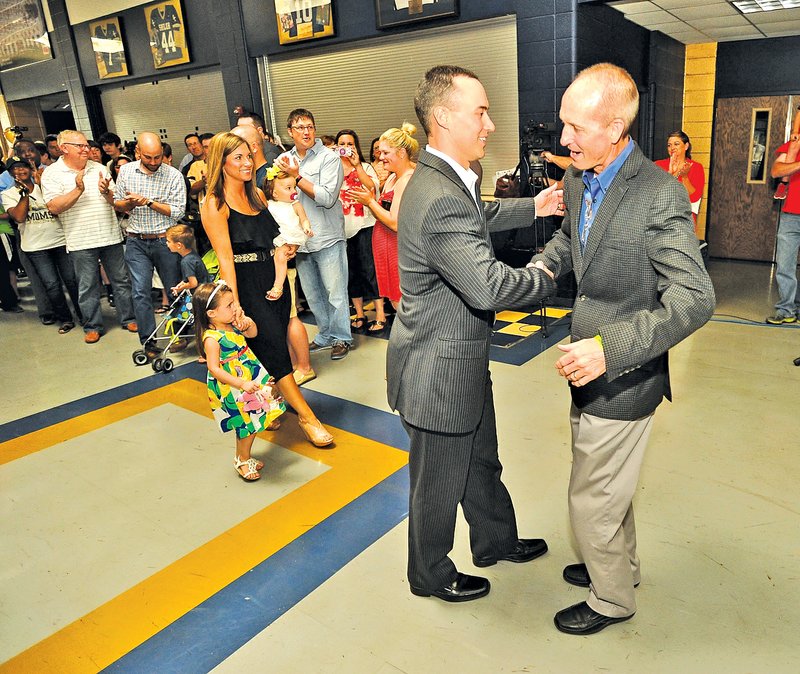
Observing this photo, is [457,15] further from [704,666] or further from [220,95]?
[704,666]

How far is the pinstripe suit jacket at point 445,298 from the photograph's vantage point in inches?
73.0

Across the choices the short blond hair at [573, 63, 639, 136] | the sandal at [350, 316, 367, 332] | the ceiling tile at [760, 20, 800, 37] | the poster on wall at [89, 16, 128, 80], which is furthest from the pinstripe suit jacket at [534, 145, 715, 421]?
the poster on wall at [89, 16, 128, 80]

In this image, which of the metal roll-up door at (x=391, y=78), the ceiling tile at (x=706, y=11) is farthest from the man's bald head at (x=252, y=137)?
the ceiling tile at (x=706, y=11)

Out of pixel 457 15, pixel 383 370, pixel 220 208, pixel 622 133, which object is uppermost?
pixel 457 15

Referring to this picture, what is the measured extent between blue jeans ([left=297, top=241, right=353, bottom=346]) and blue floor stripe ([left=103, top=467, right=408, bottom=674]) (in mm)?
2154

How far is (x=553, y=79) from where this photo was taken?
5641mm

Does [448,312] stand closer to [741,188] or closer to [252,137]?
[252,137]

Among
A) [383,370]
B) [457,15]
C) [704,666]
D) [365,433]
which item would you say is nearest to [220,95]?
[457,15]

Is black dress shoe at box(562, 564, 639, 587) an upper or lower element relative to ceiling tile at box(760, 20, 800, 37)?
lower

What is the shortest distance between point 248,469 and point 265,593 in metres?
0.95

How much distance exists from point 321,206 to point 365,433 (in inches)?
73.7

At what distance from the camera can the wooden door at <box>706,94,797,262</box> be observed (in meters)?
7.32

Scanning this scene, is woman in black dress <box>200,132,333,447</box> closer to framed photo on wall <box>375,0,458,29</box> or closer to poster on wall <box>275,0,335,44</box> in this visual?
framed photo on wall <box>375,0,458,29</box>

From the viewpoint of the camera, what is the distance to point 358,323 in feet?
19.1
